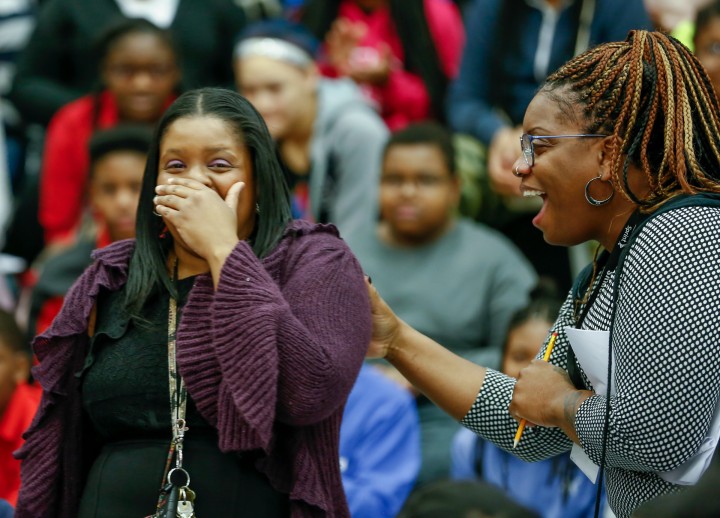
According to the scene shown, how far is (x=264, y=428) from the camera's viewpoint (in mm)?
2707

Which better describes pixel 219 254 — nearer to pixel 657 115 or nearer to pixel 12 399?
pixel 657 115

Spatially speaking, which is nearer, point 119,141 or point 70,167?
point 119,141

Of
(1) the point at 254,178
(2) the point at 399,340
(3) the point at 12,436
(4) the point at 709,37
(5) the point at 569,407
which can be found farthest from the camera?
(4) the point at 709,37

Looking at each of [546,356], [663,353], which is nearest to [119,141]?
[546,356]

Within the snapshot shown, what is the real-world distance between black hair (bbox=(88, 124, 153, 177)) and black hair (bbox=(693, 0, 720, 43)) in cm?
240

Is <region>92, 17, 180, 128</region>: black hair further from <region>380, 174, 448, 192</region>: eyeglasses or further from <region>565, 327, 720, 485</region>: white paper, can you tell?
<region>565, 327, 720, 485</region>: white paper

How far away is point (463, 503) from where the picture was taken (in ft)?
6.05

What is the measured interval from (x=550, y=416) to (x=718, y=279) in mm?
536

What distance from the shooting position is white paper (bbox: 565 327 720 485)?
2648 mm

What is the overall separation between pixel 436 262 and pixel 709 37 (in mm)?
1541

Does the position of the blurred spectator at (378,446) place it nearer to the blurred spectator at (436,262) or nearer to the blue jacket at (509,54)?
the blurred spectator at (436,262)

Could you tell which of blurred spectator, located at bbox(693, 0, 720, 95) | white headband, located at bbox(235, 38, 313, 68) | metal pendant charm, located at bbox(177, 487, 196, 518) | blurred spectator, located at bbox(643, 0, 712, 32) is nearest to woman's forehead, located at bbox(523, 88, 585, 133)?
metal pendant charm, located at bbox(177, 487, 196, 518)

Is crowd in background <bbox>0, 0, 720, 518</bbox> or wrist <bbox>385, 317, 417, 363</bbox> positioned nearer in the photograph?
wrist <bbox>385, 317, 417, 363</bbox>

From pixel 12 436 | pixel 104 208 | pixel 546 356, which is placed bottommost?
pixel 12 436
